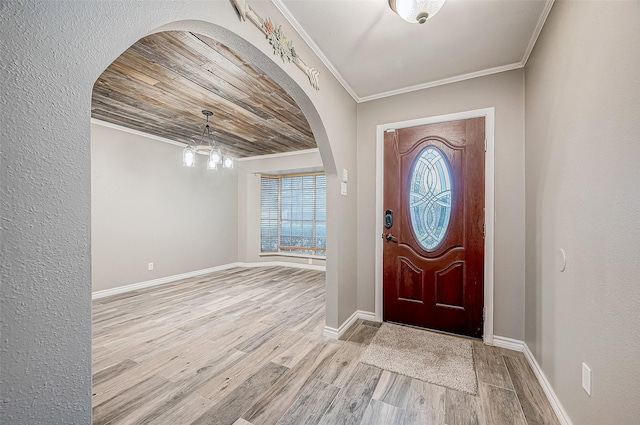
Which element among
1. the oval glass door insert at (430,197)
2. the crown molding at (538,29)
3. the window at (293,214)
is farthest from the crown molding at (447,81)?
the window at (293,214)

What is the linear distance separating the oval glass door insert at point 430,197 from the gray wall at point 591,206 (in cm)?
74

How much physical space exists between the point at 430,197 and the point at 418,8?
1576 mm

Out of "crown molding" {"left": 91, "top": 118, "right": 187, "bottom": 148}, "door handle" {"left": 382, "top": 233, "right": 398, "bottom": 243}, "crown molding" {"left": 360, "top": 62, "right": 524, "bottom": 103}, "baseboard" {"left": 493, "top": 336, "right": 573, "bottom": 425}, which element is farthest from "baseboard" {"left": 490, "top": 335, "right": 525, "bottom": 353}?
"crown molding" {"left": 91, "top": 118, "right": 187, "bottom": 148}

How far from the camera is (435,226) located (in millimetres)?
2504

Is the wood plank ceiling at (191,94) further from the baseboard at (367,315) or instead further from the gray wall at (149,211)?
the baseboard at (367,315)

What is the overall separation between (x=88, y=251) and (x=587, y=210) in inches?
79.9

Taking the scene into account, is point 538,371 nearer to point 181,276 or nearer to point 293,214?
point 293,214

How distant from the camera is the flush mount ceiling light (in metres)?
1.40

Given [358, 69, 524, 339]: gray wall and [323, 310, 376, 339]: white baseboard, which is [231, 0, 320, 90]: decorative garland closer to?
[358, 69, 524, 339]: gray wall

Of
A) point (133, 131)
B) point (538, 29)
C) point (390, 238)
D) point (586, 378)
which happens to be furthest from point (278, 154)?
point (586, 378)

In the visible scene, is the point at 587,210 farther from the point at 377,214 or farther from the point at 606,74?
the point at 377,214

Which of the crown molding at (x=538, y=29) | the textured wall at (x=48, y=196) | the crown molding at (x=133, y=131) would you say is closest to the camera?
the textured wall at (x=48, y=196)

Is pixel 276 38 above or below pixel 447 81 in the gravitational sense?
below

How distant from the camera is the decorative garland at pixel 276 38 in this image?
1319mm
